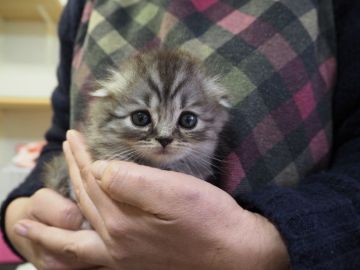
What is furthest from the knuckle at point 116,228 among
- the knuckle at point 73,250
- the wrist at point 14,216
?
the wrist at point 14,216

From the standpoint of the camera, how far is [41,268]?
3.14ft

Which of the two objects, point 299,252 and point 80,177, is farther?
point 80,177

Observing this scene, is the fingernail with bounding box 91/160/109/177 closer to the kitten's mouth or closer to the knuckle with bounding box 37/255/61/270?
the kitten's mouth

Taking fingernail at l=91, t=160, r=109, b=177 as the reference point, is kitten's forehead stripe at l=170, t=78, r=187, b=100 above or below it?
above

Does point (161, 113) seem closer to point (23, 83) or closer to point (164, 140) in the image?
point (164, 140)

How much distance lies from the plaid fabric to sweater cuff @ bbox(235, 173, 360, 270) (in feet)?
0.26

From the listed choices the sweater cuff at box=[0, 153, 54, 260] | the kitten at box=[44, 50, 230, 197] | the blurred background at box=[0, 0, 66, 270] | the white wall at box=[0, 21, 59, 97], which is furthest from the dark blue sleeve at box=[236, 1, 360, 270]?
the white wall at box=[0, 21, 59, 97]

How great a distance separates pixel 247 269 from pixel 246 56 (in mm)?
439

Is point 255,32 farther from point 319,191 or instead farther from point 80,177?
point 80,177

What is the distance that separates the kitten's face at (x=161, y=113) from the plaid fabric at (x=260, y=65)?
52 mm

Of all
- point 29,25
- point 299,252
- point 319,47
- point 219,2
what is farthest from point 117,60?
point 29,25

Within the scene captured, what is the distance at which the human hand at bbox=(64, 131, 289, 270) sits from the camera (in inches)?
27.2

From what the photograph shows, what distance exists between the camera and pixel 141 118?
80cm

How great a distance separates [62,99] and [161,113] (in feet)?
1.69
